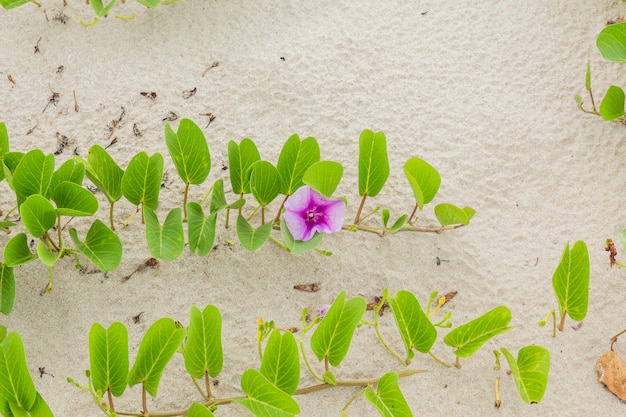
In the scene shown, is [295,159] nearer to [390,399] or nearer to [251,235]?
[251,235]

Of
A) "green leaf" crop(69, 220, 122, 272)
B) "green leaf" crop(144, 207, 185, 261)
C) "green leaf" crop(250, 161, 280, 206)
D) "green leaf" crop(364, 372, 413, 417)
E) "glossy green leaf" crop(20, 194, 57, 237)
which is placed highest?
"green leaf" crop(250, 161, 280, 206)

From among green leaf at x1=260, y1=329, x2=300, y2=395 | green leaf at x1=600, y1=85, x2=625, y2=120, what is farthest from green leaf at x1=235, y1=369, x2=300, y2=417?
green leaf at x1=600, y1=85, x2=625, y2=120

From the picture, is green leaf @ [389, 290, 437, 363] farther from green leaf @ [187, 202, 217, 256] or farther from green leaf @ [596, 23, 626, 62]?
green leaf @ [596, 23, 626, 62]

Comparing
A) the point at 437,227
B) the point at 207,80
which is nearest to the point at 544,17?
the point at 437,227

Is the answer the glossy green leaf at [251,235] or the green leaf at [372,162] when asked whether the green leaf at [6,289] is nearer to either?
the glossy green leaf at [251,235]

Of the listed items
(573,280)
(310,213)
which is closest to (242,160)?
(310,213)

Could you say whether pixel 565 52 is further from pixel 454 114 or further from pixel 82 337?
pixel 82 337

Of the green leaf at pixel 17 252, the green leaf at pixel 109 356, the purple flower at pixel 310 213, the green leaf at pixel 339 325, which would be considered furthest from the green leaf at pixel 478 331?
the green leaf at pixel 17 252
